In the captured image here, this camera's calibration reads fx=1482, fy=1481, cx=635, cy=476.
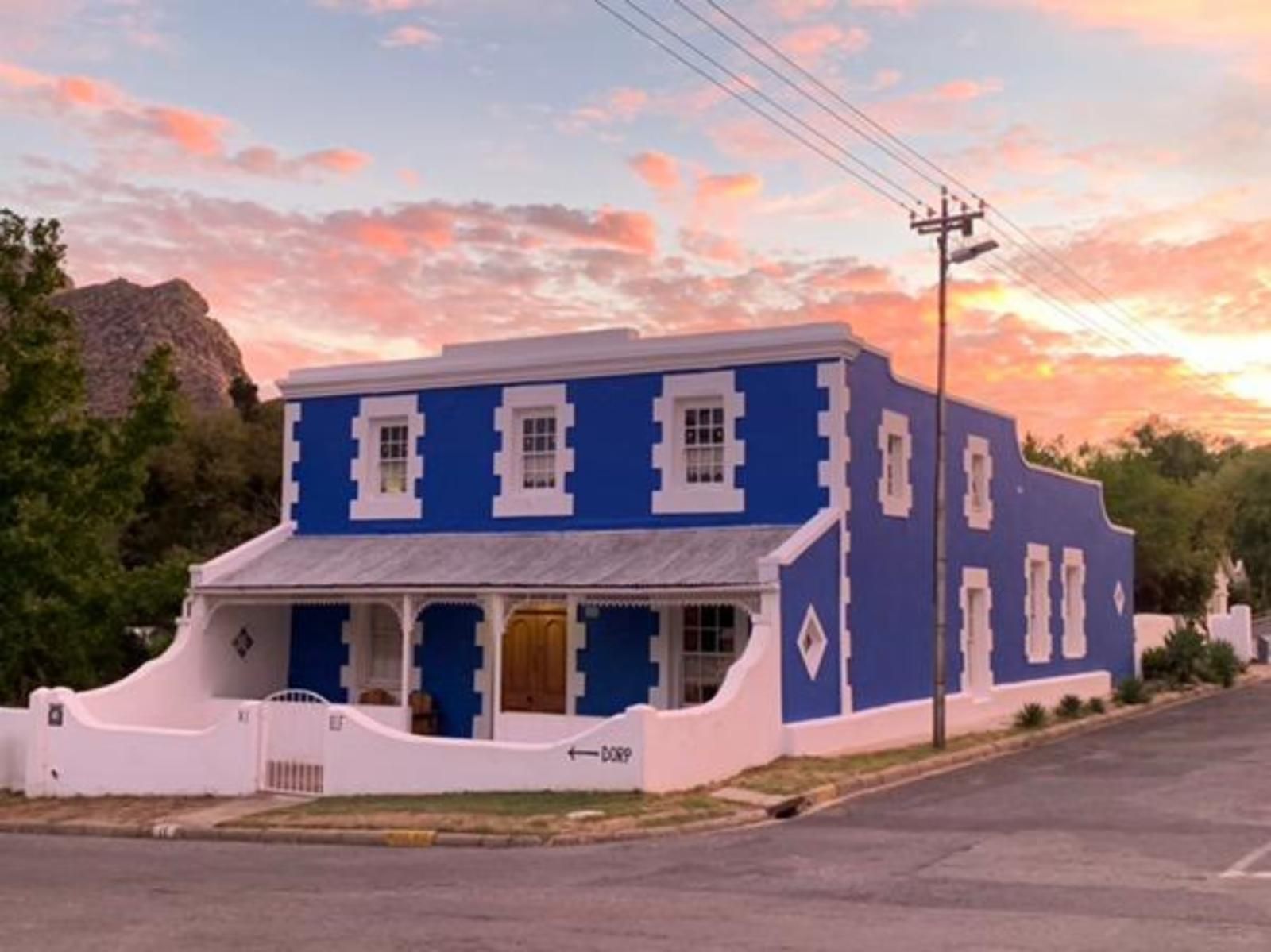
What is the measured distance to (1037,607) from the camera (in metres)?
32.1

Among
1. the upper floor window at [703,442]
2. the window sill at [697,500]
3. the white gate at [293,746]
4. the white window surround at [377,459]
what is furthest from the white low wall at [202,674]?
the upper floor window at [703,442]

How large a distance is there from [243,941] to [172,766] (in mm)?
11314

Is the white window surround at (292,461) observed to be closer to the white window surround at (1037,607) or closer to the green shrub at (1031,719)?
the green shrub at (1031,719)

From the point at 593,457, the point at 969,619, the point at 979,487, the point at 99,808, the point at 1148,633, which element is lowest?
the point at 99,808

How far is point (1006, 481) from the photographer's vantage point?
30312 millimetres

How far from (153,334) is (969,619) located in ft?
250

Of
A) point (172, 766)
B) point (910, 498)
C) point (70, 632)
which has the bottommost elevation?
point (172, 766)

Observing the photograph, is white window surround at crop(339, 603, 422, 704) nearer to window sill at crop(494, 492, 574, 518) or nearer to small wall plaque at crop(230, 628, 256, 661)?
small wall plaque at crop(230, 628, 256, 661)

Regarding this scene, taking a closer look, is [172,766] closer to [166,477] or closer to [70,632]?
[70,632]

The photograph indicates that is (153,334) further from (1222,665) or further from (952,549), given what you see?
(952,549)

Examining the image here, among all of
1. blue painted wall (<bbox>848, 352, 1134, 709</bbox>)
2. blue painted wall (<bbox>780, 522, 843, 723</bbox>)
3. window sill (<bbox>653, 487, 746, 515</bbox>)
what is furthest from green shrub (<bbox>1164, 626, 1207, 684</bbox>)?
window sill (<bbox>653, 487, 746, 515</bbox>)

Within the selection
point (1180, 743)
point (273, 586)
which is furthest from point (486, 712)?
point (1180, 743)

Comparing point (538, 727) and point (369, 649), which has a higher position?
point (369, 649)

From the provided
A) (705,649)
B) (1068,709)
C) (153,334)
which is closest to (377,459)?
(705,649)
